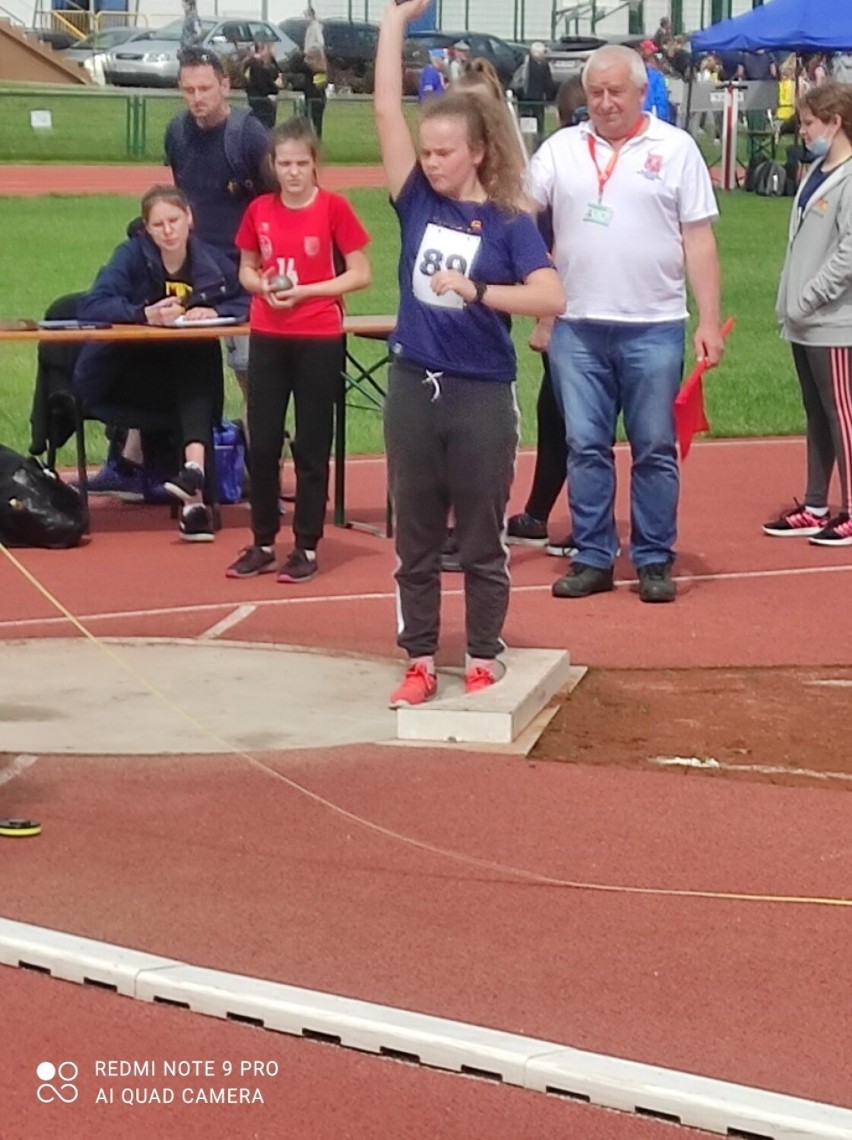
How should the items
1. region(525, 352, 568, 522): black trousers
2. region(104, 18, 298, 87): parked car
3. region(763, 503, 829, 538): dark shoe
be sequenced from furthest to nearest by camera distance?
region(104, 18, 298, 87): parked car, region(763, 503, 829, 538): dark shoe, region(525, 352, 568, 522): black trousers

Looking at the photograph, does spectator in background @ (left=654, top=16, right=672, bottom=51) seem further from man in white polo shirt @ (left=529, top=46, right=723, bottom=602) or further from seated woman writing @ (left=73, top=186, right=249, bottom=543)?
man in white polo shirt @ (left=529, top=46, right=723, bottom=602)

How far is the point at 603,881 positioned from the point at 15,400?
9.60 meters

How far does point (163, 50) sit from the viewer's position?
48031 mm

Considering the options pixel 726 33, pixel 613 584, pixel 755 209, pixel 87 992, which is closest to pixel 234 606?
pixel 613 584

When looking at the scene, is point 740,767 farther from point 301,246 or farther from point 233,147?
point 233,147

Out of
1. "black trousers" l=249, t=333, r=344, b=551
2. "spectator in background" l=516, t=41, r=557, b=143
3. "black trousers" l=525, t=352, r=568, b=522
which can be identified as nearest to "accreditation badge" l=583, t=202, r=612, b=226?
"black trousers" l=525, t=352, r=568, b=522

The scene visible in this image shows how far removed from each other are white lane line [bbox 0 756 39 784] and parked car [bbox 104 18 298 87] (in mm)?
40991

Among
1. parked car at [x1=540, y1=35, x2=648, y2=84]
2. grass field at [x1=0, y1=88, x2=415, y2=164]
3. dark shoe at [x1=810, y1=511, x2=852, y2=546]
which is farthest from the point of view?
parked car at [x1=540, y1=35, x2=648, y2=84]

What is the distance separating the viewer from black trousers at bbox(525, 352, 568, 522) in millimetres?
10000

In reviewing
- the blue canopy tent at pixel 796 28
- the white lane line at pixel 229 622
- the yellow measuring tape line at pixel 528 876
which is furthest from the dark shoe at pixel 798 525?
the blue canopy tent at pixel 796 28

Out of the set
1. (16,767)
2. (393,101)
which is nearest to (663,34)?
(393,101)

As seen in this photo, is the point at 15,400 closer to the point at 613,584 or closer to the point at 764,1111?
the point at 613,584

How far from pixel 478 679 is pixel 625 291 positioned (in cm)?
224

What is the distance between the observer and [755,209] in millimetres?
31500
